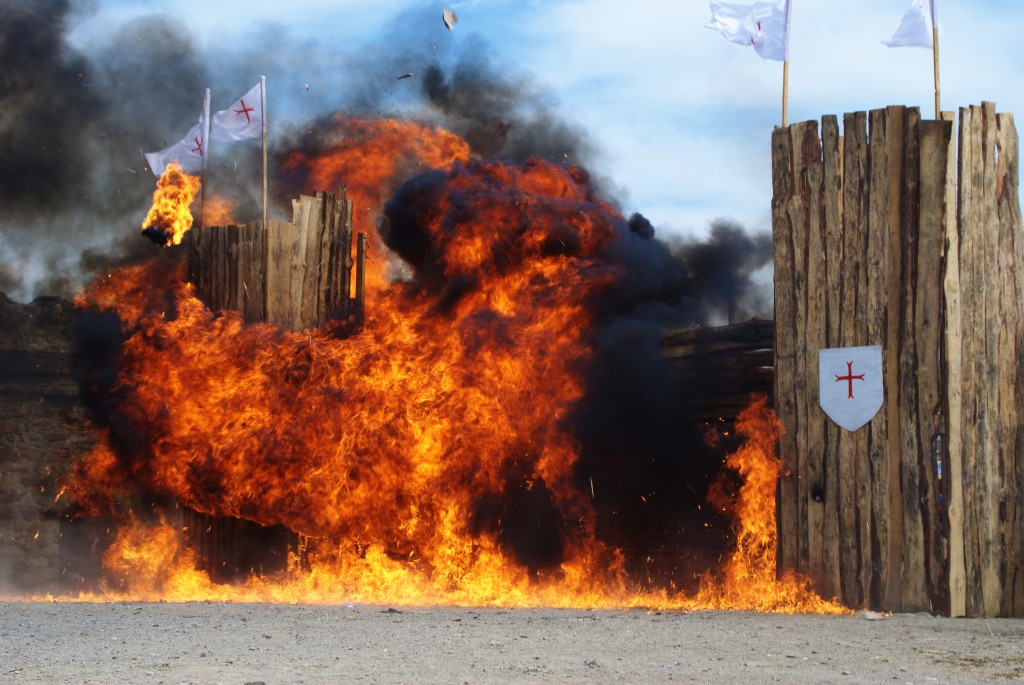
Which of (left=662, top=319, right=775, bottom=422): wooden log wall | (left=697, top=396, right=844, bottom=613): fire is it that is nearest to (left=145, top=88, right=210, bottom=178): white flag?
(left=662, top=319, right=775, bottom=422): wooden log wall

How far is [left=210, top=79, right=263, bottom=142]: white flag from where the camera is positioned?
45.3 ft

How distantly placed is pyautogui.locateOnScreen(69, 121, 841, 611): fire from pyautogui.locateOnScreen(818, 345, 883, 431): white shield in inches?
31.5

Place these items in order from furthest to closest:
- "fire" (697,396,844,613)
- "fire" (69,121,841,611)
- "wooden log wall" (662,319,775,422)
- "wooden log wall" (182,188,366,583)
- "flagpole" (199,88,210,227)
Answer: "flagpole" (199,88,210,227) → "wooden log wall" (182,188,366,583) → "wooden log wall" (662,319,775,422) → "fire" (69,121,841,611) → "fire" (697,396,844,613)

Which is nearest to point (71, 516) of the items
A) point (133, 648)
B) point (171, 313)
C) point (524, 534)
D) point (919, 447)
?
point (171, 313)

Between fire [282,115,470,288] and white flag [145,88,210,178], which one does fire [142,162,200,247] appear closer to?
white flag [145,88,210,178]

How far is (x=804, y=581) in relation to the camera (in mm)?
10805

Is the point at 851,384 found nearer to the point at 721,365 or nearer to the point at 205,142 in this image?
the point at 721,365

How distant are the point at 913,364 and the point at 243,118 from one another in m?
8.10

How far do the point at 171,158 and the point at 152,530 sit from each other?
4763 mm

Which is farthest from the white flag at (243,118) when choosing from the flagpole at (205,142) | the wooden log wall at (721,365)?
the wooden log wall at (721,365)

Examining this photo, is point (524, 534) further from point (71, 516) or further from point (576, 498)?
point (71, 516)

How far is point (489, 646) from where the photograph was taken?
7.62 m

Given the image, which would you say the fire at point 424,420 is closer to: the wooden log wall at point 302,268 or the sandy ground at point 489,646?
the wooden log wall at point 302,268

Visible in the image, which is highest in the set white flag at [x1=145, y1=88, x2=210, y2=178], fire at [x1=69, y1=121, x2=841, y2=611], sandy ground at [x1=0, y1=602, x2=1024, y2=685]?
white flag at [x1=145, y1=88, x2=210, y2=178]
